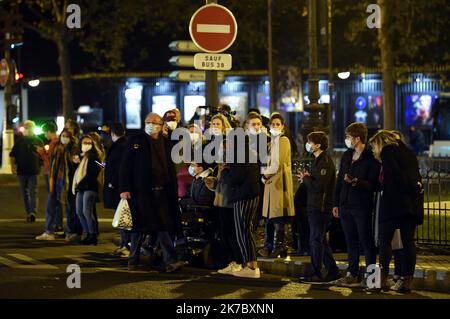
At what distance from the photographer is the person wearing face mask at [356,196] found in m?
10.7

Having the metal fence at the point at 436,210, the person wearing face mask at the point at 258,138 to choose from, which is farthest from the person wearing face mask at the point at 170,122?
the metal fence at the point at 436,210

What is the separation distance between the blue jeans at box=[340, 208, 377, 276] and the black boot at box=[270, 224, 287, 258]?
1.65 m

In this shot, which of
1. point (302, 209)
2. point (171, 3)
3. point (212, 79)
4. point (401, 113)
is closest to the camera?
point (302, 209)

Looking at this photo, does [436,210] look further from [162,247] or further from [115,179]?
[115,179]

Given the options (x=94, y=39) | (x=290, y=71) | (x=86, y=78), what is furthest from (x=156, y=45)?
(x=290, y=71)

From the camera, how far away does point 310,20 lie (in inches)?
608

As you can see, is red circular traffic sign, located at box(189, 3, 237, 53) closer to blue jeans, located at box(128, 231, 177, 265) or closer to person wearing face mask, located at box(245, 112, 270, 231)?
person wearing face mask, located at box(245, 112, 270, 231)

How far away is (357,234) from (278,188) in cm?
166

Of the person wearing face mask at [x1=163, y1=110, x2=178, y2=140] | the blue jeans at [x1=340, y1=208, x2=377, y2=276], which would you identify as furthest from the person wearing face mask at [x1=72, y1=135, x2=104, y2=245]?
the blue jeans at [x1=340, y1=208, x2=377, y2=276]

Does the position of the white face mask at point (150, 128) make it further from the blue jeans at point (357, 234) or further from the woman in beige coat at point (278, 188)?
the blue jeans at point (357, 234)

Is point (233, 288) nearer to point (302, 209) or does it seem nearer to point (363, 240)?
point (363, 240)

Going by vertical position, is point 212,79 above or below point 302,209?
above

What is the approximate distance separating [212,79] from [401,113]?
31.0m

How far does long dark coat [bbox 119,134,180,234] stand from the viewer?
38.2 ft
